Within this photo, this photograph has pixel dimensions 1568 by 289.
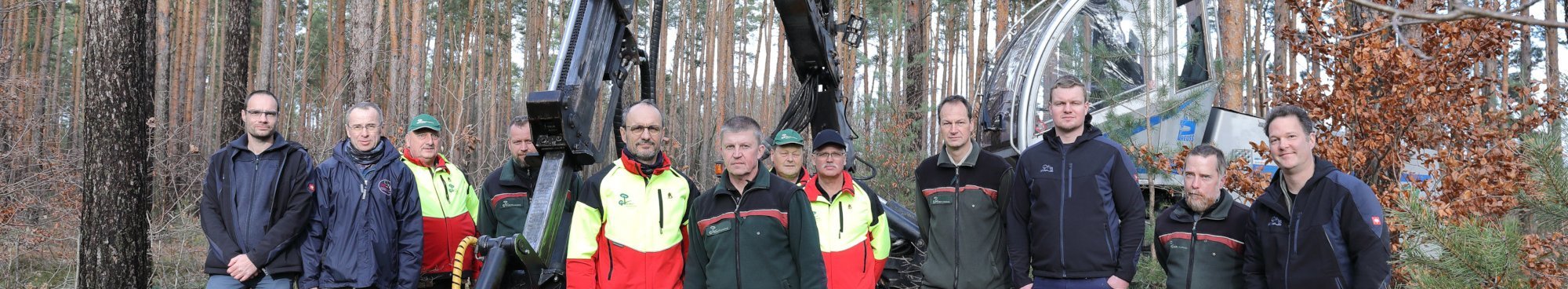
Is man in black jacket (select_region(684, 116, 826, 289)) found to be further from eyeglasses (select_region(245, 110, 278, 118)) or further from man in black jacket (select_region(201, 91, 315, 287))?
eyeglasses (select_region(245, 110, 278, 118))

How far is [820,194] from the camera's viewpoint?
419cm

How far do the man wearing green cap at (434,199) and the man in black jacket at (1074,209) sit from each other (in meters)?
2.71

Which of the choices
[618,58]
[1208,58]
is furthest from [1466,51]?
[618,58]

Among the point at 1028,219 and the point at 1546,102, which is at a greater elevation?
the point at 1546,102

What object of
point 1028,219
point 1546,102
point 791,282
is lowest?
point 791,282

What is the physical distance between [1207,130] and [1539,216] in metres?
4.12

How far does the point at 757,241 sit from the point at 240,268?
2020 mm

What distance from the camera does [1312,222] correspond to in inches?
128

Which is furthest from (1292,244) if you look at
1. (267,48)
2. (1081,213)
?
(267,48)

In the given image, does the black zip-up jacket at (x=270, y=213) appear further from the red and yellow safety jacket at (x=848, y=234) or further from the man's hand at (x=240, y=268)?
the red and yellow safety jacket at (x=848, y=234)

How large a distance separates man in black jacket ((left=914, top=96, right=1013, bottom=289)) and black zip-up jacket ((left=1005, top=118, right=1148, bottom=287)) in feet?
0.69

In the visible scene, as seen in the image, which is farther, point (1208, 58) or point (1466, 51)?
point (1208, 58)

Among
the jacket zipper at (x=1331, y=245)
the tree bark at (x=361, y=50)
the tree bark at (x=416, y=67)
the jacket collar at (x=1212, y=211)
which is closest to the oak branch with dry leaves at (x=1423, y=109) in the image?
the jacket collar at (x=1212, y=211)

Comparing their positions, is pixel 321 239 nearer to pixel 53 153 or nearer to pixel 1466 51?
pixel 1466 51
